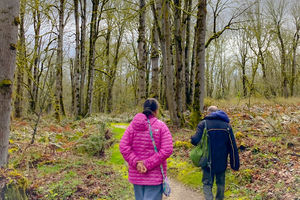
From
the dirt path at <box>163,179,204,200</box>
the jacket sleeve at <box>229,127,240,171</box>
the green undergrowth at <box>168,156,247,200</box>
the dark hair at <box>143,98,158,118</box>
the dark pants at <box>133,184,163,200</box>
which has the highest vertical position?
the dark hair at <box>143,98,158,118</box>

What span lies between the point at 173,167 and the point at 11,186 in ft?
14.5

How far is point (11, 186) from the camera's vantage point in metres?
3.59

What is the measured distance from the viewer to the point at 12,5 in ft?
11.6

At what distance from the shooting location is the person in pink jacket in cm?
291

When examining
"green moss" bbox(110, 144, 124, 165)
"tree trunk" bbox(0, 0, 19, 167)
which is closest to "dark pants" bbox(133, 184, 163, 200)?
"tree trunk" bbox(0, 0, 19, 167)

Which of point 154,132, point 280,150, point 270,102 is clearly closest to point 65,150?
point 154,132

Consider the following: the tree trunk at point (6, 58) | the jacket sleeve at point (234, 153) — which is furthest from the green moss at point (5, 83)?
the jacket sleeve at point (234, 153)

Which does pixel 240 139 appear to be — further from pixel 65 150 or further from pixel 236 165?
pixel 65 150

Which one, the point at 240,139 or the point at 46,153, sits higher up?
the point at 240,139

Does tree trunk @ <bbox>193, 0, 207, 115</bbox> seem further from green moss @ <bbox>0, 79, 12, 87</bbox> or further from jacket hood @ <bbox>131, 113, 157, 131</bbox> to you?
green moss @ <bbox>0, 79, 12, 87</bbox>

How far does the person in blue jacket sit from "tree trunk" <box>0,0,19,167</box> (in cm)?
330

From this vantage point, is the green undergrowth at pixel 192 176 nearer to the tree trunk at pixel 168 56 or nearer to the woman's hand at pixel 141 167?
the woman's hand at pixel 141 167

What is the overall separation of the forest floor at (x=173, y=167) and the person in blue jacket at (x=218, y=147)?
96 centimetres

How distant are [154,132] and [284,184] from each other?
326 centimetres
